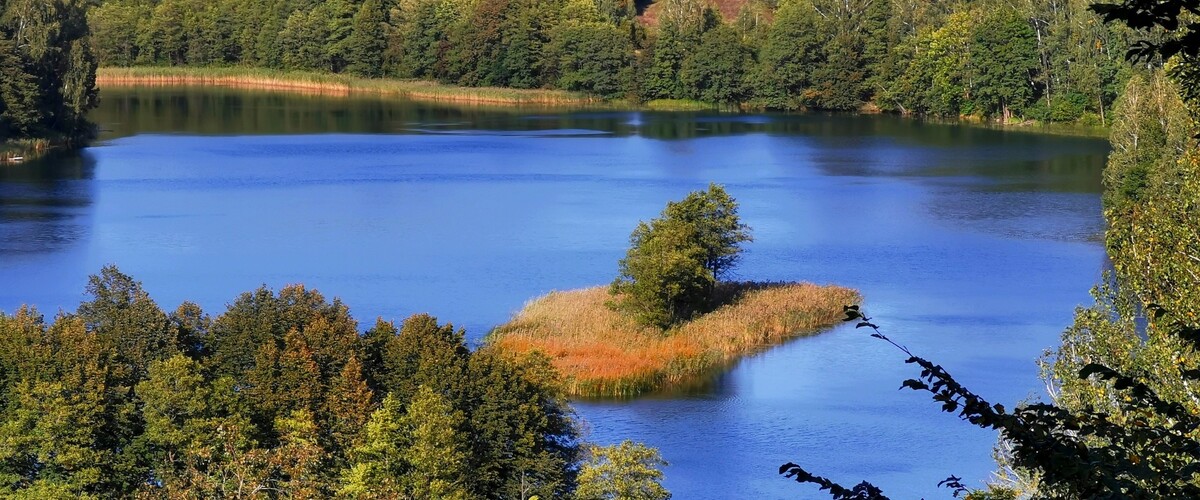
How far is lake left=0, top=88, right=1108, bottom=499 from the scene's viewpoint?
28.0 meters

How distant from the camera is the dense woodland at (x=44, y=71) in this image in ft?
220

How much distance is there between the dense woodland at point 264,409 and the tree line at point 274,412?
0.03 metres

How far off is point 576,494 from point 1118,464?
13255 millimetres

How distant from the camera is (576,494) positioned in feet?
65.7

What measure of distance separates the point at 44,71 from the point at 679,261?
4632 centimetres

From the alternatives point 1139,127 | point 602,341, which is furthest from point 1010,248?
point 602,341

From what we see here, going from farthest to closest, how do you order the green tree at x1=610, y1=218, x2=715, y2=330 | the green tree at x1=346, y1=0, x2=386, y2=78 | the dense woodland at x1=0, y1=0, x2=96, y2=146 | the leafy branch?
the green tree at x1=346, y1=0, x2=386, y2=78, the dense woodland at x1=0, y1=0, x2=96, y2=146, the green tree at x1=610, y1=218, x2=715, y2=330, the leafy branch

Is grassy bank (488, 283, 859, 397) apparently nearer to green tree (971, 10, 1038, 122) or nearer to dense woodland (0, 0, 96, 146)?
dense woodland (0, 0, 96, 146)

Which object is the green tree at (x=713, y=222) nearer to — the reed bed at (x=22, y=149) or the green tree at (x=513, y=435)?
the green tree at (x=513, y=435)

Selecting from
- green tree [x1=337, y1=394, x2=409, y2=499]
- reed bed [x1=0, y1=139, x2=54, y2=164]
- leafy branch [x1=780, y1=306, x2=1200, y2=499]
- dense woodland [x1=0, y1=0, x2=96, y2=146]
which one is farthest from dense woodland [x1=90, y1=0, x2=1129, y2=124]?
leafy branch [x1=780, y1=306, x2=1200, y2=499]

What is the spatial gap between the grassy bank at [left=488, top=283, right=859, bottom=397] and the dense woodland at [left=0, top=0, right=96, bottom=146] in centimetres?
4000

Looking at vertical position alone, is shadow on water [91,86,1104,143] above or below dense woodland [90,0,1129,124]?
below

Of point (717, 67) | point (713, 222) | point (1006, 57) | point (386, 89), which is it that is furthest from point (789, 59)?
point (713, 222)

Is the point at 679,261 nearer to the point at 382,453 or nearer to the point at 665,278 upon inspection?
the point at 665,278
